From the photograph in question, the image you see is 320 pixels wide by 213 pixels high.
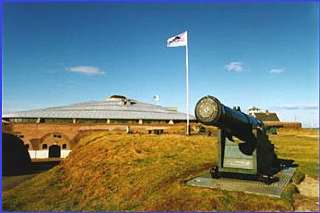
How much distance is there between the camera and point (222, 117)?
23.3 feet

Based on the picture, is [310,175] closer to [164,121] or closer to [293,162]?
[293,162]

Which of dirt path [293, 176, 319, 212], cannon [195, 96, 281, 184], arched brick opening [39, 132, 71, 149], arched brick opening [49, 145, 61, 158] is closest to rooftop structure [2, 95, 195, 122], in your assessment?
arched brick opening [39, 132, 71, 149]

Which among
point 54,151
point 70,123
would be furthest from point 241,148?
point 54,151

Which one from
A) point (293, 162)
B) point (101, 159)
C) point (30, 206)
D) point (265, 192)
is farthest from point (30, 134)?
point (265, 192)

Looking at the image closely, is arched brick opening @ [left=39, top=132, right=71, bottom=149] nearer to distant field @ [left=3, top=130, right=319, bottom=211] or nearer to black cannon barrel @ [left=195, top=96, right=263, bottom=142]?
distant field @ [left=3, top=130, right=319, bottom=211]

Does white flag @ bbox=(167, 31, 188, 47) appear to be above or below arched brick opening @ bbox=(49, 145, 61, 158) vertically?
above

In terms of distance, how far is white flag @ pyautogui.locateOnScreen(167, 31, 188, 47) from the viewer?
2117 centimetres

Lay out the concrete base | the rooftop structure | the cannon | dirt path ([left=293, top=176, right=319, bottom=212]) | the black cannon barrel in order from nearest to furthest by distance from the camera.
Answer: dirt path ([left=293, top=176, right=319, bottom=212])
the black cannon barrel
the concrete base
the cannon
the rooftop structure

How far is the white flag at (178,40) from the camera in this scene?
21.2 metres

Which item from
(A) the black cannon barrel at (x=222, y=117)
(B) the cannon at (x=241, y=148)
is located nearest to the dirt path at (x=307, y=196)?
(B) the cannon at (x=241, y=148)

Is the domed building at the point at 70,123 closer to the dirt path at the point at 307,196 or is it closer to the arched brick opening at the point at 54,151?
the arched brick opening at the point at 54,151

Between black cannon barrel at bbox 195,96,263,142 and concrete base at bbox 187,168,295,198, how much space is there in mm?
1187

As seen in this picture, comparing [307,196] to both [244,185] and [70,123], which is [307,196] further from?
[70,123]

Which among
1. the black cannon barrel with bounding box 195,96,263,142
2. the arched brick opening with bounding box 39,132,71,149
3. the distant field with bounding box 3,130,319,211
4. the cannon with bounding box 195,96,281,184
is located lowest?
the arched brick opening with bounding box 39,132,71,149
